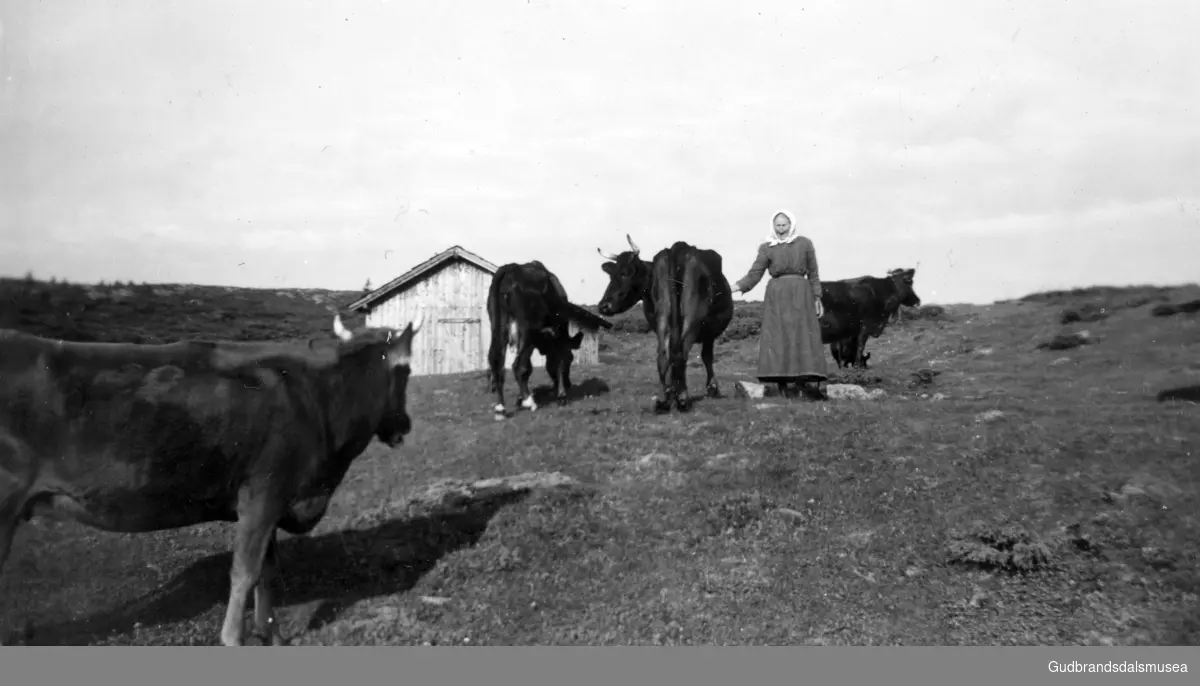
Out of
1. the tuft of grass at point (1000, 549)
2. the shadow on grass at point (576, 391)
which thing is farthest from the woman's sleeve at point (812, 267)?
the tuft of grass at point (1000, 549)

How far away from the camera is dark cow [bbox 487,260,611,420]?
14820 millimetres

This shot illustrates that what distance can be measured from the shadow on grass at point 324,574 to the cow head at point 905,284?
1956 centimetres

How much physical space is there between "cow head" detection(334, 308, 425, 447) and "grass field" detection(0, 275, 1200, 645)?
4.68 feet

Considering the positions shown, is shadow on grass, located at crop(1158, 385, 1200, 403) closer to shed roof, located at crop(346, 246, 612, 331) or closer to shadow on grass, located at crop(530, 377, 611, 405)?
shadow on grass, located at crop(530, 377, 611, 405)

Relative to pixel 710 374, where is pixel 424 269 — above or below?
above

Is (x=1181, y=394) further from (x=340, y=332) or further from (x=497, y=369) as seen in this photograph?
(x=340, y=332)

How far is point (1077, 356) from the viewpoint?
60.4 feet

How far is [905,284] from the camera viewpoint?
1019 inches

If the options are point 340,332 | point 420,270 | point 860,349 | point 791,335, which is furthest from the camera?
point 420,270

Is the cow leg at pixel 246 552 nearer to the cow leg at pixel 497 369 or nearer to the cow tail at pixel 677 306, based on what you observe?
the cow leg at pixel 497 369

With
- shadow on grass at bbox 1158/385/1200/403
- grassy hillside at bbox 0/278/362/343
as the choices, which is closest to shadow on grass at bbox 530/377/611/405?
grassy hillside at bbox 0/278/362/343

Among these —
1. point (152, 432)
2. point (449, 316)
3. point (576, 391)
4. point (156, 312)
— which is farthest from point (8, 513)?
point (449, 316)

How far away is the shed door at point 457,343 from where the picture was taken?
20781 millimetres

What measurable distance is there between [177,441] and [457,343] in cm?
1536
